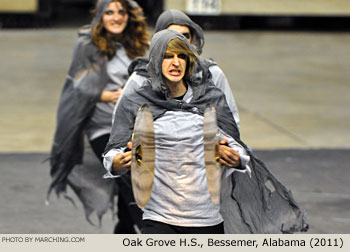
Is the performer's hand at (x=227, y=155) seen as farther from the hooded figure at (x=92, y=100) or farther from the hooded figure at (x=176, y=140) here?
the hooded figure at (x=92, y=100)

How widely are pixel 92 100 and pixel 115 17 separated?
613mm

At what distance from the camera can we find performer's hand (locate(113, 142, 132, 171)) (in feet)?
13.6

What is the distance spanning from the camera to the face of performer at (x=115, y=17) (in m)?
6.45

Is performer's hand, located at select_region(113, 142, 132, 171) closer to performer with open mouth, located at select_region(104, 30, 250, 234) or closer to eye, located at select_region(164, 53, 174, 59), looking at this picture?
performer with open mouth, located at select_region(104, 30, 250, 234)

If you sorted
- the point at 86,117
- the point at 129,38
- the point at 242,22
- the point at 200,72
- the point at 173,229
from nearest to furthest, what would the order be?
the point at 173,229, the point at 200,72, the point at 129,38, the point at 86,117, the point at 242,22

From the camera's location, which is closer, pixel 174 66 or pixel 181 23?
pixel 174 66

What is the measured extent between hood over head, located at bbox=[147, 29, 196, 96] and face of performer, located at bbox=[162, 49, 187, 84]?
0.08ft

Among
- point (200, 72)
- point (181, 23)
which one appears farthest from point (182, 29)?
point (200, 72)

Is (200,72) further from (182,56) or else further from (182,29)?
(182,56)

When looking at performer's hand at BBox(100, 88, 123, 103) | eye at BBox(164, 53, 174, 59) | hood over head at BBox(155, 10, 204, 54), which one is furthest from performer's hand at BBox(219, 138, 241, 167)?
performer's hand at BBox(100, 88, 123, 103)

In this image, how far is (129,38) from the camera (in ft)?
21.6

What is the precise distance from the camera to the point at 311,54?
58.7ft

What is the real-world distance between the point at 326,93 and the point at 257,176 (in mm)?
9249

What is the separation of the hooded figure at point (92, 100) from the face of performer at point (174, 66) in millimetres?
2324
